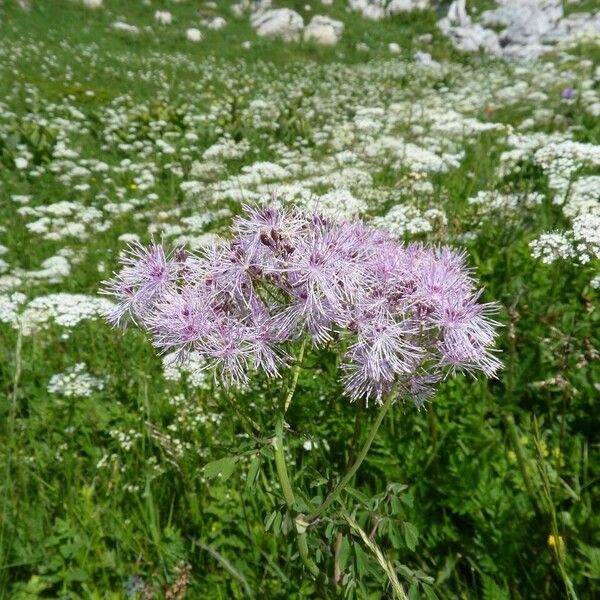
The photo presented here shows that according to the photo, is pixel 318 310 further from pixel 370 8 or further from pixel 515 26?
pixel 370 8

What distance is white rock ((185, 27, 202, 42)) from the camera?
70.8 feet

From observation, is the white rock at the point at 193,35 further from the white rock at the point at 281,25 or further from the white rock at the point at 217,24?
the white rock at the point at 281,25

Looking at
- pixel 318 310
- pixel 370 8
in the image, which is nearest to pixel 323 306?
pixel 318 310

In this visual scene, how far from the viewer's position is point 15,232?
632 cm

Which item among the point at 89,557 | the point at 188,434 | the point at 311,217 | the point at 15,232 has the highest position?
the point at 311,217

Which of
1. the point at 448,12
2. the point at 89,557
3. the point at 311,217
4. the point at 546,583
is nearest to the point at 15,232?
the point at 89,557

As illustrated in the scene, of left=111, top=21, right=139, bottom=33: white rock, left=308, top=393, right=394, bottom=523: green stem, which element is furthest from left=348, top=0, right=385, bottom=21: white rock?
left=308, top=393, right=394, bottom=523: green stem

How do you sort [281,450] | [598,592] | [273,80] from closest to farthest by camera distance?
[281,450]
[598,592]
[273,80]

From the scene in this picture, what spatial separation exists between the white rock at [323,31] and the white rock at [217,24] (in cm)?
359

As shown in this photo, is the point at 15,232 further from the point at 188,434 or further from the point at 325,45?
the point at 325,45

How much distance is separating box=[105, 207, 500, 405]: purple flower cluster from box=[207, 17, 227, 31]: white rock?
2437 cm

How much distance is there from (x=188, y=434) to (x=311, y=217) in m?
1.91

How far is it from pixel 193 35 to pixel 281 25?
380cm

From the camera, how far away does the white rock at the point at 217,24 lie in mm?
23312
